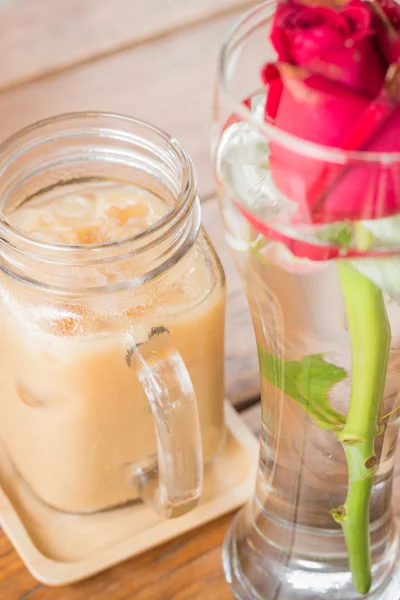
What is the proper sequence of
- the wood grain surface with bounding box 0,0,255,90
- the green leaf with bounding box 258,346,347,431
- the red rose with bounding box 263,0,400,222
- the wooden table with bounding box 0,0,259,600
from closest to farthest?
the red rose with bounding box 263,0,400,222, the green leaf with bounding box 258,346,347,431, the wooden table with bounding box 0,0,259,600, the wood grain surface with bounding box 0,0,255,90

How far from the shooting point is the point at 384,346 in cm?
34

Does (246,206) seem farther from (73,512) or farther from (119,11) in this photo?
(119,11)

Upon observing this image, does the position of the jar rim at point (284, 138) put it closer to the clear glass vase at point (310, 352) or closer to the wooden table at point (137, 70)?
the clear glass vase at point (310, 352)

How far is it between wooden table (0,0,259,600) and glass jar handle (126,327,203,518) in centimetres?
11

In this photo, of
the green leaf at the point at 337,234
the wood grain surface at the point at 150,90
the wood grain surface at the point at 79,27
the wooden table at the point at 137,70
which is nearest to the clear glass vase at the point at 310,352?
the green leaf at the point at 337,234

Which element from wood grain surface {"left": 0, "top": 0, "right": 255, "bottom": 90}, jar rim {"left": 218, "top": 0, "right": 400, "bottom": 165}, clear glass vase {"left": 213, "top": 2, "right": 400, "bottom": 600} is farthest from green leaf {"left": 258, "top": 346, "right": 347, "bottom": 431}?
wood grain surface {"left": 0, "top": 0, "right": 255, "bottom": 90}

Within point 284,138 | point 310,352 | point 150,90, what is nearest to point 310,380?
point 310,352

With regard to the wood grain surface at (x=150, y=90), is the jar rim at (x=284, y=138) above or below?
above

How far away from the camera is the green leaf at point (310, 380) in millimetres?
369

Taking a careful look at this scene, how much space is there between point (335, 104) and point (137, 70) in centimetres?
51

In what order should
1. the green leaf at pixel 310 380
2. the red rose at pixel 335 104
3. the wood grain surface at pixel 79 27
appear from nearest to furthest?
the red rose at pixel 335 104 → the green leaf at pixel 310 380 → the wood grain surface at pixel 79 27

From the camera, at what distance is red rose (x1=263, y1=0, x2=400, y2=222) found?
268 millimetres

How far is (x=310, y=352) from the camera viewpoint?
37cm

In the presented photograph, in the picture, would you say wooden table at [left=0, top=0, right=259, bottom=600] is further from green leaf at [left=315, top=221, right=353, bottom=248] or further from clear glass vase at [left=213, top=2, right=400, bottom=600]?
green leaf at [left=315, top=221, right=353, bottom=248]
